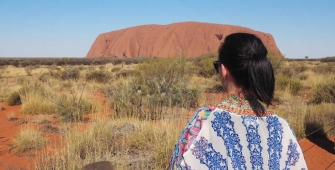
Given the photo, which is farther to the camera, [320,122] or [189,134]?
[320,122]

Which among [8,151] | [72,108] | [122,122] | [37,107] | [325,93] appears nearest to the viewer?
[8,151]

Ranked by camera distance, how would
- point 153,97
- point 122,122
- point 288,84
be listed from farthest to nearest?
1. point 288,84
2. point 153,97
3. point 122,122

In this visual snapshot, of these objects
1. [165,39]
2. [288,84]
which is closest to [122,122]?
[288,84]

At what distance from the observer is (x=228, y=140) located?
1.38 metres

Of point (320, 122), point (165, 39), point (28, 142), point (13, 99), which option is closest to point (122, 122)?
point (28, 142)

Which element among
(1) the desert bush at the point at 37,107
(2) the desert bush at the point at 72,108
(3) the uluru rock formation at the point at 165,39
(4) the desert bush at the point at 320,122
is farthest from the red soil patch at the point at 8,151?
(3) the uluru rock formation at the point at 165,39

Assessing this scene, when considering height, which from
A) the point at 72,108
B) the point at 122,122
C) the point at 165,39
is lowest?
the point at 122,122

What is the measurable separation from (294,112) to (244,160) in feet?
19.8

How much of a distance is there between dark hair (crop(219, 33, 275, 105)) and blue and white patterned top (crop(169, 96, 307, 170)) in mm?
86

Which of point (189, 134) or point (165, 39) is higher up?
point (165, 39)

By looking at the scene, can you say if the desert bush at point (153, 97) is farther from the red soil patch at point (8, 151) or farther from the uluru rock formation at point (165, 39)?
the uluru rock formation at point (165, 39)

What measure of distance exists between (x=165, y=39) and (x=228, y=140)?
7561 cm

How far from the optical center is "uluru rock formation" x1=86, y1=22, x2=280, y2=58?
73812 millimetres

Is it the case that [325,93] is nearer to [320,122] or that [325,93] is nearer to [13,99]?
[320,122]
